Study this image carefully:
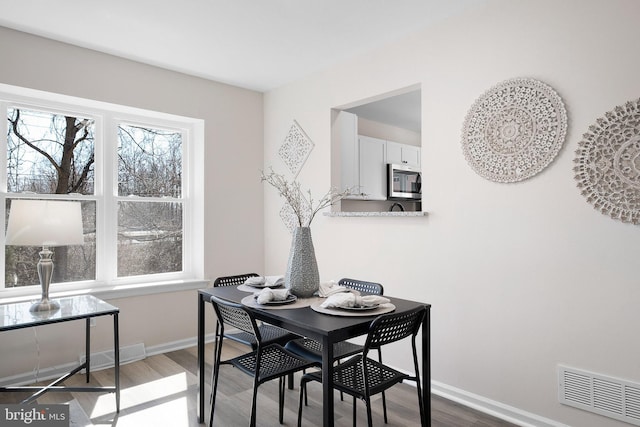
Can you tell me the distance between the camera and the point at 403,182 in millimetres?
4969

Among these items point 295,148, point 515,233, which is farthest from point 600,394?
point 295,148

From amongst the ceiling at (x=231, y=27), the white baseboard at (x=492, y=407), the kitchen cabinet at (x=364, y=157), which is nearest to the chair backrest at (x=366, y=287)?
the white baseboard at (x=492, y=407)

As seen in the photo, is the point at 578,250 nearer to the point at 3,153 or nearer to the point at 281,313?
the point at 281,313

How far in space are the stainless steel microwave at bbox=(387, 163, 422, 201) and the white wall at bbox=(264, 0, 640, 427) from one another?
1.56 metres

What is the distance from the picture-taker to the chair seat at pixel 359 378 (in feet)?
6.06

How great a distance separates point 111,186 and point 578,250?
138 inches

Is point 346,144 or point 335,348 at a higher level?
point 346,144

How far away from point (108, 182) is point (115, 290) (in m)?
A: 0.93

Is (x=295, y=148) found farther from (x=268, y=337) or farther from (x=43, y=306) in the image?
(x=43, y=306)

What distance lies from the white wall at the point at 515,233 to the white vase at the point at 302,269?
995 mm

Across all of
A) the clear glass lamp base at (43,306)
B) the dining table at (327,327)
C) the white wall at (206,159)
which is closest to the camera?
the dining table at (327,327)

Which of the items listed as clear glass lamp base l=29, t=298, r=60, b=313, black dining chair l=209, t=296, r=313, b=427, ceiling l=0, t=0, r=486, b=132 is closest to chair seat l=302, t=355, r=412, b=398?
black dining chair l=209, t=296, r=313, b=427

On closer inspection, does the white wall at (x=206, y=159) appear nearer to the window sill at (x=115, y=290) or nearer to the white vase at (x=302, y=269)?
the window sill at (x=115, y=290)

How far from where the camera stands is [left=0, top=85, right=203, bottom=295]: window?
316cm
